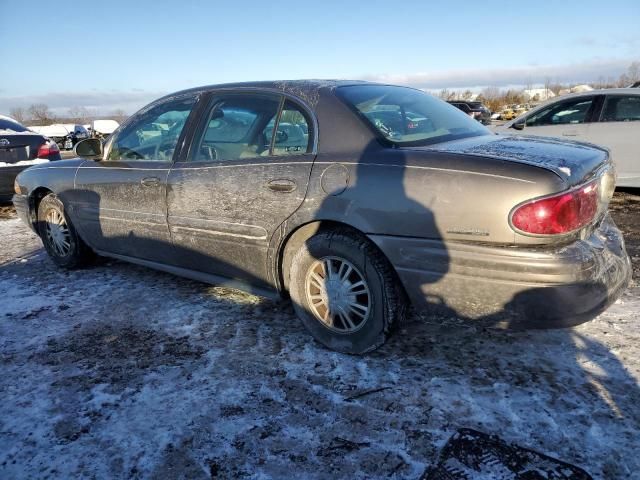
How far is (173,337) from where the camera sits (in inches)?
121

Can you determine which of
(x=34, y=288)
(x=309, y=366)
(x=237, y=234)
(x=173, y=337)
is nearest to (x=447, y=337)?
(x=309, y=366)

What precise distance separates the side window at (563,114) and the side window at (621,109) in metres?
0.23

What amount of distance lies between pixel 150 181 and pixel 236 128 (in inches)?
30.8

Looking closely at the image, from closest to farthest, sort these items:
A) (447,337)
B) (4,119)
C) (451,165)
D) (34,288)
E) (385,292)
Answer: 1. (451,165)
2. (385,292)
3. (447,337)
4. (34,288)
5. (4,119)

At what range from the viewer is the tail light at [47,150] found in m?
7.35

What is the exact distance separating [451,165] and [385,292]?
741mm

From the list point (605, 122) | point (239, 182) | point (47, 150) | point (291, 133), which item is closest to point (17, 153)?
point (47, 150)

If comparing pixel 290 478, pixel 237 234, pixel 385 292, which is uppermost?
pixel 237 234

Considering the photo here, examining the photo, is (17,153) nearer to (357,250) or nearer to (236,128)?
(236,128)

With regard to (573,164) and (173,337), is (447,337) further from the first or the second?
(173,337)

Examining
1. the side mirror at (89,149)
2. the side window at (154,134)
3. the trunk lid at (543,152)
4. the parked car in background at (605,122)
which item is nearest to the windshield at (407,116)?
the trunk lid at (543,152)

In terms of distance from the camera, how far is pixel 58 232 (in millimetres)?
4473

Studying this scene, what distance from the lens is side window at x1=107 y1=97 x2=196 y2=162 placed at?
11.5 ft

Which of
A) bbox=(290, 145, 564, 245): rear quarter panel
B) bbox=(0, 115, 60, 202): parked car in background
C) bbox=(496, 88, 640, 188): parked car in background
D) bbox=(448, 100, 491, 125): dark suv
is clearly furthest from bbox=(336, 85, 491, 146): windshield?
bbox=(448, 100, 491, 125): dark suv
